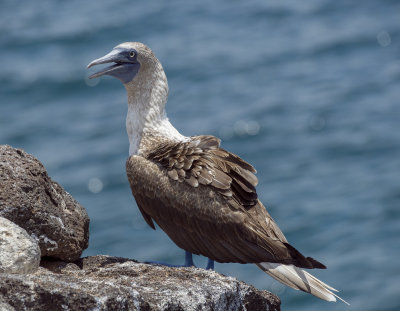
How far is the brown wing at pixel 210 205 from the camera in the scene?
29.5ft

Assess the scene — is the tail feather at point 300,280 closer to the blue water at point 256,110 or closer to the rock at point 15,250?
the rock at point 15,250

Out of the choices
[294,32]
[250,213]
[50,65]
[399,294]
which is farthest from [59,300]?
[294,32]

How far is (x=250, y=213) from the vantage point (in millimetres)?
9156

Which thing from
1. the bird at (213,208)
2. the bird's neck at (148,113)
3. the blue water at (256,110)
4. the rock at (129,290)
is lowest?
the rock at (129,290)

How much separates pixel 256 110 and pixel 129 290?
811 inches

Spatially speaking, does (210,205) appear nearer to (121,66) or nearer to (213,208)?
(213,208)

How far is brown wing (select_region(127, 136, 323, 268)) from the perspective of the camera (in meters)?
8.99

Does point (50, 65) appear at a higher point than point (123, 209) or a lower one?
→ higher

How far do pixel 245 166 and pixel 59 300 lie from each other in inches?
133

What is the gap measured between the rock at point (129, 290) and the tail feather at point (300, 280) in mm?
501

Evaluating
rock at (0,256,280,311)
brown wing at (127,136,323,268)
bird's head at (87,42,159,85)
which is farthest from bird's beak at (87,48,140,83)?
rock at (0,256,280,311)

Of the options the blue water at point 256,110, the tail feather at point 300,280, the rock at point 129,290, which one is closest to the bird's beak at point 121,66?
the rock at point 129,290

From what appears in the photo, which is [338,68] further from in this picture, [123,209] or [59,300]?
[59,300]

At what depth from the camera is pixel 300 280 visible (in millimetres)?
8633
